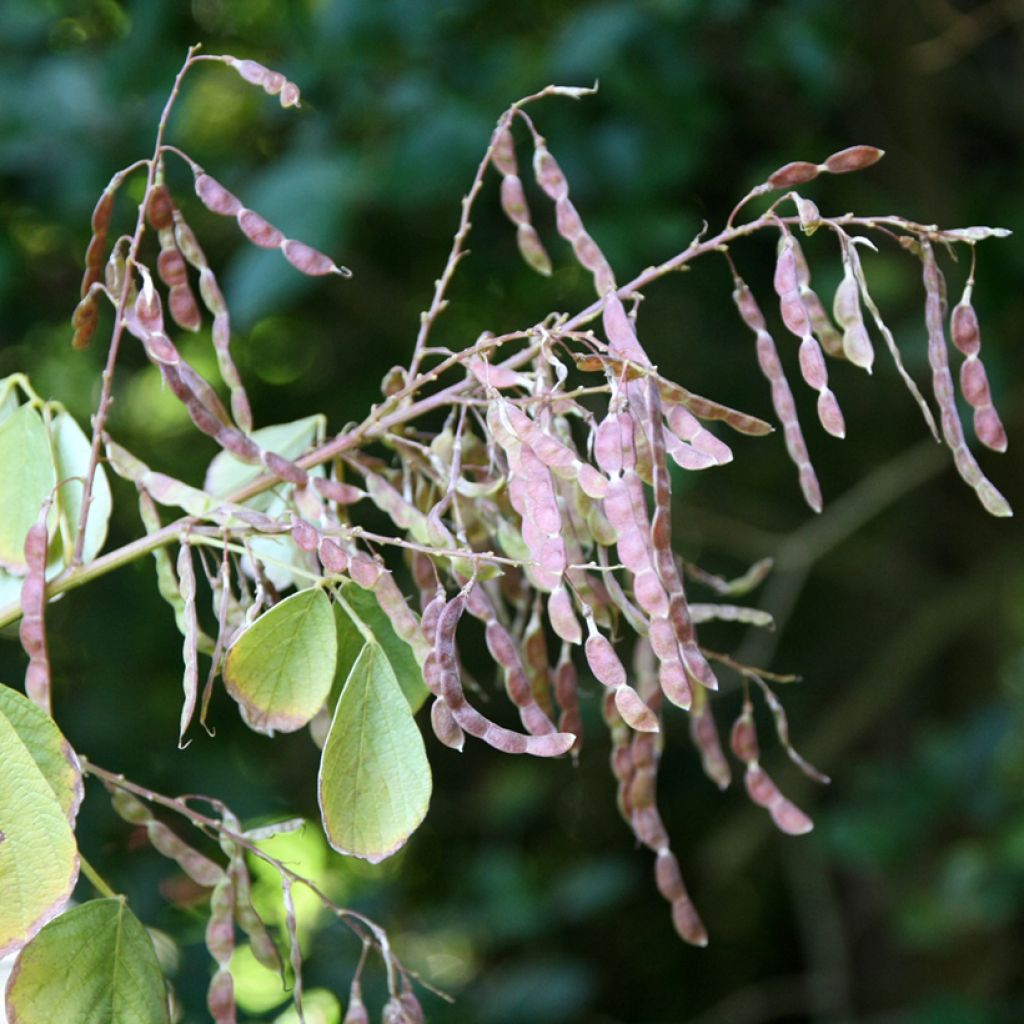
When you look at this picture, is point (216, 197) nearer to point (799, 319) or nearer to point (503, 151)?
point (503, 151)

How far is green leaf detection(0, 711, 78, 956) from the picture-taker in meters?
0.42

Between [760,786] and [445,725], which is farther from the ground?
[445,725]

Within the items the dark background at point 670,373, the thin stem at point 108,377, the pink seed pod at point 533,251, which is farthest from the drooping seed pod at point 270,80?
the dark background at point 670,373

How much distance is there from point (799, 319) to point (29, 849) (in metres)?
0.31

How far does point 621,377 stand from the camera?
435 millimetres

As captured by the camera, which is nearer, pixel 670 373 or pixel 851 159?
pixel 851 159

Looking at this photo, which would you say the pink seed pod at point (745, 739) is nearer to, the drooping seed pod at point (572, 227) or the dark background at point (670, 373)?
the drooping seed pod at point (572, 227)

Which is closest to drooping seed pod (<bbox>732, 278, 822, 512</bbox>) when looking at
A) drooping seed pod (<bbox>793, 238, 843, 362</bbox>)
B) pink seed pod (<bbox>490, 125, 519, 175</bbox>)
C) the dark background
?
drooping seed pod (<bbox>793, 238, 843, 362</bbox>)

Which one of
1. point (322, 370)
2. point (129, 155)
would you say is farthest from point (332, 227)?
point (322, 370)

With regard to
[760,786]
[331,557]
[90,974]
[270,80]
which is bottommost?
[760,786]

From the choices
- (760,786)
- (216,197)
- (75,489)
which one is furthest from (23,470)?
(760,786)

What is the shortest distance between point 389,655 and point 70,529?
0.44 ft

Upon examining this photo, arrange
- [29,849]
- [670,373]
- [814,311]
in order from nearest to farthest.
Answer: [29,849] < [814,311] < [670,373]

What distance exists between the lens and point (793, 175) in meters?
0.49
